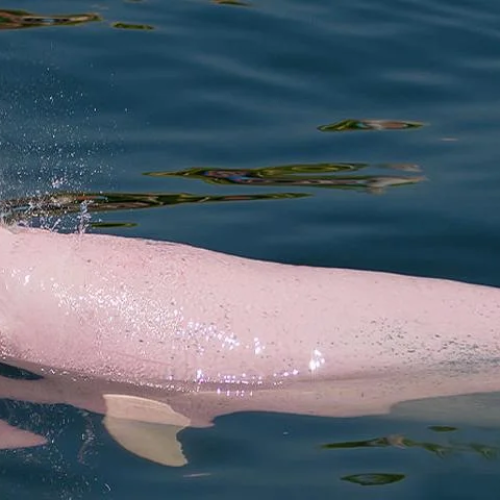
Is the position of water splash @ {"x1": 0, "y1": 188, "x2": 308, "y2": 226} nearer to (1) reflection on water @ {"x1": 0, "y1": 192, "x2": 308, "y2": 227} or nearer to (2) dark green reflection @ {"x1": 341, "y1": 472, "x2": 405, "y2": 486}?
(1) reflection on water @ {"x1": 0, "y1": 192, "x2": 308, "y2": 227}

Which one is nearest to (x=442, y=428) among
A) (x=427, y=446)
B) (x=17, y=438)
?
(x=427, y=446)

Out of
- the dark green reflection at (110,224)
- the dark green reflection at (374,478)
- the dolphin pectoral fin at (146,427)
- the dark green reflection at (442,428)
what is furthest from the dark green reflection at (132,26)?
the dark green reflection at (374,478)

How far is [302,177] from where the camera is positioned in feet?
29.5

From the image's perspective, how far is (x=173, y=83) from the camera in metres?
10.1

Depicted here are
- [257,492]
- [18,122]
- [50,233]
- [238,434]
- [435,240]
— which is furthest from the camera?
[18,122]

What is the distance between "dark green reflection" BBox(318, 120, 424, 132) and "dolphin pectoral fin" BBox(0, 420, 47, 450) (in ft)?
12.4

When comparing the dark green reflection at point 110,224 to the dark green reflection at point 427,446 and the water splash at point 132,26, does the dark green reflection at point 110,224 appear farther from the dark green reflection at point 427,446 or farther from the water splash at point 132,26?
the water splash at point 132,26

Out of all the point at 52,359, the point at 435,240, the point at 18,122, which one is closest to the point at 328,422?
the point at 52,359

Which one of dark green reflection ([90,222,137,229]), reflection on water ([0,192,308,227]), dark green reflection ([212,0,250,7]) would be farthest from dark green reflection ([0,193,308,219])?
dark green reflection ([212,0,250,7])

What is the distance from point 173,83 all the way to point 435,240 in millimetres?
2598

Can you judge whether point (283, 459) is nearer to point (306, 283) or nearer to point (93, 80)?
point (306, 283)

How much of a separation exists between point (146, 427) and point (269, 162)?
3102 millimetres

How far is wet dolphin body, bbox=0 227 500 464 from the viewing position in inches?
259

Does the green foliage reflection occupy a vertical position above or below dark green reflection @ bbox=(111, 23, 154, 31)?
below
